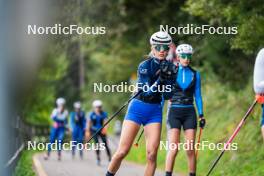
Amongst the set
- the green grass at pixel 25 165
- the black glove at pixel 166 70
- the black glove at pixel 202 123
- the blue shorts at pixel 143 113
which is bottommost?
the green grass at pixel 25 165

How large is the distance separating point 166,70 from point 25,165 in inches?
79.5

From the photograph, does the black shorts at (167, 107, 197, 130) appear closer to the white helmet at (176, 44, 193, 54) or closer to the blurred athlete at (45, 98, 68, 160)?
the white helmet at (176, 44, 193, 54)

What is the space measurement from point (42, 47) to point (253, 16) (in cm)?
281

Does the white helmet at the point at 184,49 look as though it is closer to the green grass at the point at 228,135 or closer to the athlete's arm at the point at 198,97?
the athlete's arm at the point at 198,97

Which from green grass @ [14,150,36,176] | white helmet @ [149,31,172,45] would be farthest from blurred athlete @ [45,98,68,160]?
white helmet @ [149,31,172,45]

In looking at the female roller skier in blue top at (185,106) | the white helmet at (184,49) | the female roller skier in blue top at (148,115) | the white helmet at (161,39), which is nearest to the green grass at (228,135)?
the female roller skier in blue top at (185,106)

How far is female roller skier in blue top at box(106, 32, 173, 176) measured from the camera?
8.48m

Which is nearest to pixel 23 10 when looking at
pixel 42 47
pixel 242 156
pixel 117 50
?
pixel 42 47

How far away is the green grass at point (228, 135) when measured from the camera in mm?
10469

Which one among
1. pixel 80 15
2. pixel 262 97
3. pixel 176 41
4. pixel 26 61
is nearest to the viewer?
pixel 262 97

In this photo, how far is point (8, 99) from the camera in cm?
798

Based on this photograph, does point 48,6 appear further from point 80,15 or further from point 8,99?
point 80,15

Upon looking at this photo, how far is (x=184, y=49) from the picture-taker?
30.7 ft

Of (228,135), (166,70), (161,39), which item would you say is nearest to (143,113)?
(166,70)
